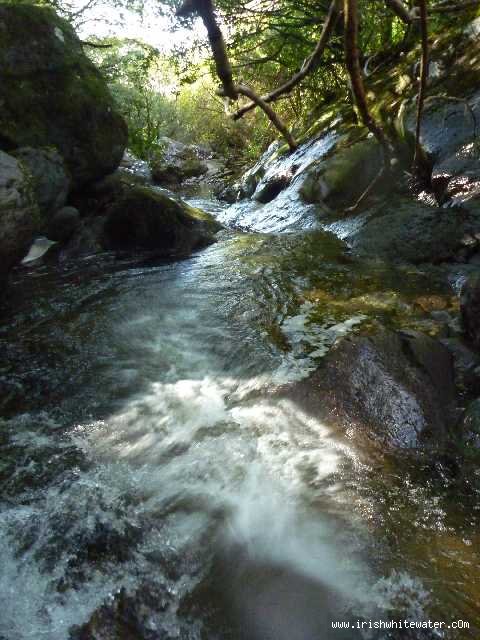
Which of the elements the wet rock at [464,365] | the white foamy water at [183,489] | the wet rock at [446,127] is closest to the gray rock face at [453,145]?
the wet rock at [446,127]

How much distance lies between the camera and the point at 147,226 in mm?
6629

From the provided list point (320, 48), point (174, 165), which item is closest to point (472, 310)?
point (320, 48)

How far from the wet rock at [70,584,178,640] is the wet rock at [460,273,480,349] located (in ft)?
8.11

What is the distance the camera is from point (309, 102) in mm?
12734

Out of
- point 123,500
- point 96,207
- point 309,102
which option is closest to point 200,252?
point 96,207

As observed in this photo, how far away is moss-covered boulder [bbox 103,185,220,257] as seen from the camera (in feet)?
21.5

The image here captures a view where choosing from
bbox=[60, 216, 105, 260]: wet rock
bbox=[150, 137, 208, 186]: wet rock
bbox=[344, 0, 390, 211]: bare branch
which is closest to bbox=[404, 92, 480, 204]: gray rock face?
bbox=[344, 0, 390, 211]: bare branch

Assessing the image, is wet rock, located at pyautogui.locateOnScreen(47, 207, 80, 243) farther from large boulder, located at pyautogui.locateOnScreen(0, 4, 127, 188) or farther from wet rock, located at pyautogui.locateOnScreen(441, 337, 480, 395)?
wet rock, located at pyautogui.locateOnScreen(441, 337, 480, 395)

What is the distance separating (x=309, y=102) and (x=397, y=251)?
30.4 feet

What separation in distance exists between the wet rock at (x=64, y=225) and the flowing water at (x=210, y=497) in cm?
300

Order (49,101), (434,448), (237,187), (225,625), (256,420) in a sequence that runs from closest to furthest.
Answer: (225,625), (434,448), (256,420), (49,101), (237,187)

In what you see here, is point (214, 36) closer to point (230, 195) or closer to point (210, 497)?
point (210, 497)

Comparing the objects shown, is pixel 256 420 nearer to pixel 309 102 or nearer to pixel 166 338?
pixel 166 338

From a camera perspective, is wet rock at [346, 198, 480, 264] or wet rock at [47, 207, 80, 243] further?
wet rock at [47, 207, 80, 243]
